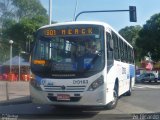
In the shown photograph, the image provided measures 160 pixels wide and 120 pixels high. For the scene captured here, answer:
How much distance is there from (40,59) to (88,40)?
5.41ft

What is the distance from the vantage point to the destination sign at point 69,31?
13.9 metres

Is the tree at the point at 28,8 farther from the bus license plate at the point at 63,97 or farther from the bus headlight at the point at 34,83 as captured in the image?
the bus license plate at the point at 63,97

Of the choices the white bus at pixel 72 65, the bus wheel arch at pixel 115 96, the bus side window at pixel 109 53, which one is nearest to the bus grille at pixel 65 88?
the white bus at pixel 72 65

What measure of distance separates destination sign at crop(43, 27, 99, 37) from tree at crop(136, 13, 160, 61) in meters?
50.7

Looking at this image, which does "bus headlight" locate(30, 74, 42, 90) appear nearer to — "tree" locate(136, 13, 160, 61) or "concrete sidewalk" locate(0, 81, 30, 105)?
"concrete sidewalk" locate(0, 81, 30, 105)

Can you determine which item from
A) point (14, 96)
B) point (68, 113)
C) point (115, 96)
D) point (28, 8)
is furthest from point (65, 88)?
point (28, 8)

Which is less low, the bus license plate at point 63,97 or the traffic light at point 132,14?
the traffic light at point 132,14

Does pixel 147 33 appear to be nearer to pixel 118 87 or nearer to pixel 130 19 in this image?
pixel 130 19

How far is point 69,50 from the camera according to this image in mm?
13789

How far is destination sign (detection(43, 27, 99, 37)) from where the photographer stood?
1393cm

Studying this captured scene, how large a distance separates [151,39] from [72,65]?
172ft

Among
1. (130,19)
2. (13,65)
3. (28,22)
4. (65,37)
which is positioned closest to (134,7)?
(130,19)

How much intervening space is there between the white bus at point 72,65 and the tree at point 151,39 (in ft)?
166

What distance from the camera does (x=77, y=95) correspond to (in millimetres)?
13273
